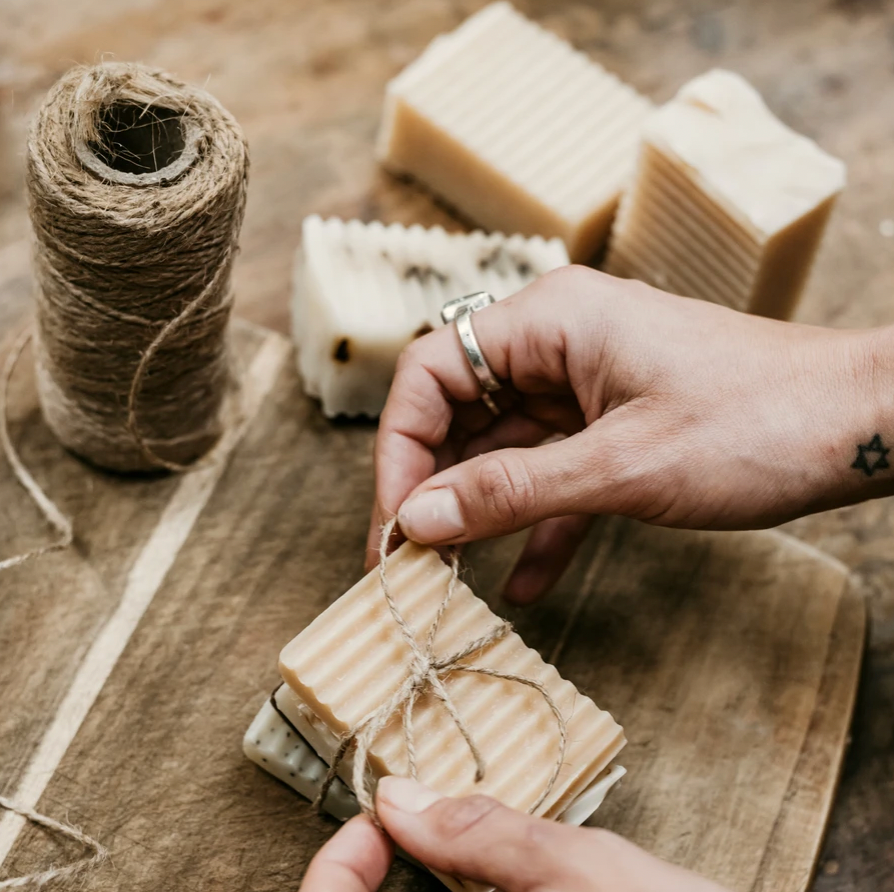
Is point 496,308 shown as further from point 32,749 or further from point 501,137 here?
point 32,749

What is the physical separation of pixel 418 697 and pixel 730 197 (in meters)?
0.91

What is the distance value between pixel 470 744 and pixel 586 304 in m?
0.56

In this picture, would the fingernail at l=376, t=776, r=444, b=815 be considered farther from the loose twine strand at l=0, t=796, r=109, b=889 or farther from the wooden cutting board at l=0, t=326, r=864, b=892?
the loose twine strand at l=0, t=796, r=109, b=889

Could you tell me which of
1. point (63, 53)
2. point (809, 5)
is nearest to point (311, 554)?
point (63, 53)

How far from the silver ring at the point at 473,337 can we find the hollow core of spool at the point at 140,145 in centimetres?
40

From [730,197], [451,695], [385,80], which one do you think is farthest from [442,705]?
[385,80]

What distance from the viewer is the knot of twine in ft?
3.99

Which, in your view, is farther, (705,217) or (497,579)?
(705,217)

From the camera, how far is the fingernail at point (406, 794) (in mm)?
1158

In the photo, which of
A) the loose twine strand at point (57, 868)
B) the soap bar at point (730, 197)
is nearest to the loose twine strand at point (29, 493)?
the loose twine strand at point (57, 868)

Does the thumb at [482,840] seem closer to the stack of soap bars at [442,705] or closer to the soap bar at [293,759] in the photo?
the stack of soap bars at [442,705]

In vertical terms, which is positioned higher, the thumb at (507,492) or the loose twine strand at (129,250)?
the loose twine strand at (129,250)

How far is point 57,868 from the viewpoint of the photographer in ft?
4.43

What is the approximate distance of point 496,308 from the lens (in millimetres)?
1448
